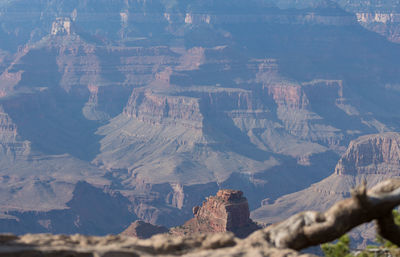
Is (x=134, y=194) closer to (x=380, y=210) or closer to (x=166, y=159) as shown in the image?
(x=166, y=159)

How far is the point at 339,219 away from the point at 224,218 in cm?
4358

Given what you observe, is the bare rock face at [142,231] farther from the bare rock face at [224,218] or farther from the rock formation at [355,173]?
the rock formation at [355,173]

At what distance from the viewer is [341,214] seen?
16203mm

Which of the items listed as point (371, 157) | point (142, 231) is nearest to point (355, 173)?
point (371, 157)

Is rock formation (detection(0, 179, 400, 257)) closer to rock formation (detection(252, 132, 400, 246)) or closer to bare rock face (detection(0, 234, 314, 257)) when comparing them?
bare rock face (detection(0, 234, 314, 257))

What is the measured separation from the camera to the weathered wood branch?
16.1 metres

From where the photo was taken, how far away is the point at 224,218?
59344 millimetres

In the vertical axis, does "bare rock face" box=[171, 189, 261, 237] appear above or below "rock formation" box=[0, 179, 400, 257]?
below

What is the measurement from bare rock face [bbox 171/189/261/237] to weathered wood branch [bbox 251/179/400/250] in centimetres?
4182

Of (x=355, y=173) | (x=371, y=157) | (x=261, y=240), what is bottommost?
(x=355, y=173)

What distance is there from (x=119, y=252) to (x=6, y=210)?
104 metres

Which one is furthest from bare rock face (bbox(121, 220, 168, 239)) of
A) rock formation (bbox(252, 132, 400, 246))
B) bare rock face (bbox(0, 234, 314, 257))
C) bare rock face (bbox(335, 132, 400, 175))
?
bare rock face (bbox(335, 132, 400, 175))

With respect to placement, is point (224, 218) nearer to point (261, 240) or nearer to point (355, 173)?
point (261, 240)

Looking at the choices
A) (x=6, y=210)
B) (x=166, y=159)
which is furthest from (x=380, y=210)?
(x=166, y=159)
